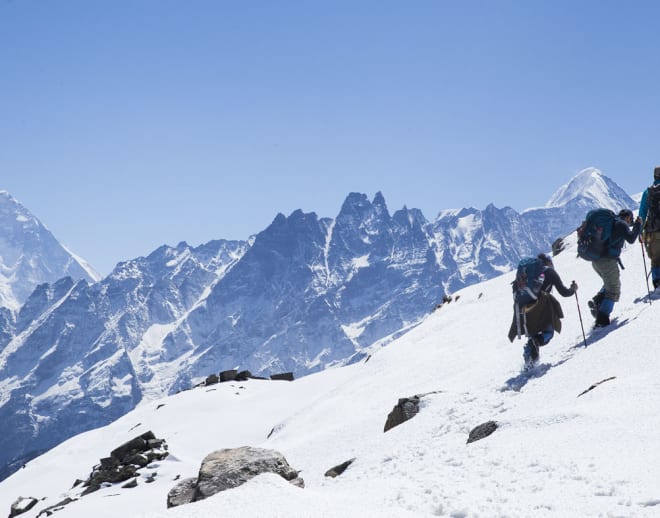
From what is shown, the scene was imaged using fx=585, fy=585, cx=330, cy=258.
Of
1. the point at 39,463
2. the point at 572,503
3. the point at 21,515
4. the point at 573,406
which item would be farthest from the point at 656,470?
the point at 39,463

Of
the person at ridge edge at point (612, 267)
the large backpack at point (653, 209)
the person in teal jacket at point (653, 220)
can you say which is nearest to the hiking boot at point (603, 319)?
the person at ridge edge at point (612, 267)

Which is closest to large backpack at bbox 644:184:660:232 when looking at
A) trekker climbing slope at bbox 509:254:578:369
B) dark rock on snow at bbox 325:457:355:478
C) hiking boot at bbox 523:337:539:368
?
trekker climbing slope at bbox 509:254:578:369

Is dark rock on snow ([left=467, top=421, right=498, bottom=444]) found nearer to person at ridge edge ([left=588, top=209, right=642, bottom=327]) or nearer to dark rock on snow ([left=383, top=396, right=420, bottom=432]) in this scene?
dark rock on snow ([left=383, top=396, right=420, bottom=432])

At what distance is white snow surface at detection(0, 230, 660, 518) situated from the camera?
6535 mm

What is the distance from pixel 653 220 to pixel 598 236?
1570 mm

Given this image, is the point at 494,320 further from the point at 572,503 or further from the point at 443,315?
the point at 572,503

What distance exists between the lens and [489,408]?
1227cm

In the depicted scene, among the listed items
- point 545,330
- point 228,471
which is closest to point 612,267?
point 545,330

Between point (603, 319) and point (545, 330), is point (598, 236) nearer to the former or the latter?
point (603, 319)

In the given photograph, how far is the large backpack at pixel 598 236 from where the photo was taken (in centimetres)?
1379

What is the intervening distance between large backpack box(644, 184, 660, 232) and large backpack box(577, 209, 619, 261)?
1.11 m

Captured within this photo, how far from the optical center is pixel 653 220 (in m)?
14.2

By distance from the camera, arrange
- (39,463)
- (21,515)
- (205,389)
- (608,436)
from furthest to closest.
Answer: (205,389) < (39,463) < (21,515) < (608,436)

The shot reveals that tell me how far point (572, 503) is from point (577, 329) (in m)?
10.4
